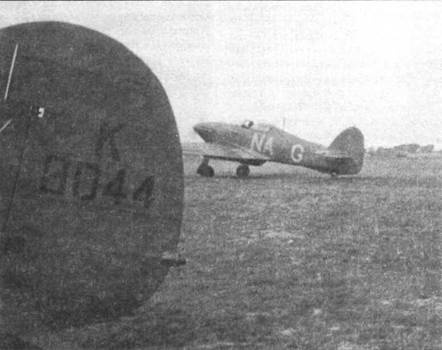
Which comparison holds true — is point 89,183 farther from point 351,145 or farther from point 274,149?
point 351,145

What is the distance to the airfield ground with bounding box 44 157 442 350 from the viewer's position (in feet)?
16.7

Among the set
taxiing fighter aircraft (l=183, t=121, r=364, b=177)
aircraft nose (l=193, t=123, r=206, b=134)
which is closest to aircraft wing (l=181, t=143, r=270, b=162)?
taxiing fighter aircraft (l=183, t=121, r=364, b=177)

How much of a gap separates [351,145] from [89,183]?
714 inches

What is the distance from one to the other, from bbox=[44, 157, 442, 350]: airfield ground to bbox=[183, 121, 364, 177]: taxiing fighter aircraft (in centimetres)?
827

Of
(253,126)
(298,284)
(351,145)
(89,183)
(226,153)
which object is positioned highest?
(253,126)

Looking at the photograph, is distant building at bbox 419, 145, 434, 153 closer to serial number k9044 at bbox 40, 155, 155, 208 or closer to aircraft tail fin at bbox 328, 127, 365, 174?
aircraft tail fin at bbox 328, 127, 365, 174

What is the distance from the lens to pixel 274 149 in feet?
71.0

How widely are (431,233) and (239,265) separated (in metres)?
3.32

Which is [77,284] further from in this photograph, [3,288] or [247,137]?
[247,137]

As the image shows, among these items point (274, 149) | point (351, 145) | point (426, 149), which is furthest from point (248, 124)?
point (426, 149)

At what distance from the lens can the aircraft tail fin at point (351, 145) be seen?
68.6ft

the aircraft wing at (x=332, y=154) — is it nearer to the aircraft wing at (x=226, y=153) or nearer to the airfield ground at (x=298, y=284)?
the aircraft wing at (x=226, y=153)

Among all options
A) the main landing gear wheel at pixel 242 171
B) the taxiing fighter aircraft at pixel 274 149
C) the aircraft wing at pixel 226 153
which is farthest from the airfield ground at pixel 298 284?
the aircraft wing at pixel 226 153

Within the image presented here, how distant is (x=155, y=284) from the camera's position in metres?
4.12
